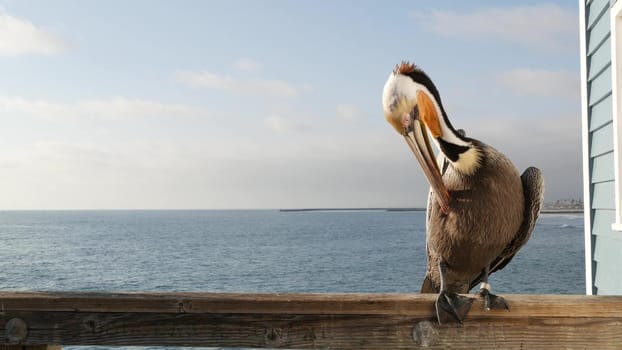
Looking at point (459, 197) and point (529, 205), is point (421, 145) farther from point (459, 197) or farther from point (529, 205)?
point (529, 205)

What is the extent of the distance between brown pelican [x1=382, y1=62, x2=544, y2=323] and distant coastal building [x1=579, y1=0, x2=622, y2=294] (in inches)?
91.6

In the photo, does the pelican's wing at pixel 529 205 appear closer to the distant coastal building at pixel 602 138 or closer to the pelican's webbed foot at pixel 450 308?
the pelican's webbed foot at pixel 450 308

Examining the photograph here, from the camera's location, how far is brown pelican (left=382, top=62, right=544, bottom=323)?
1.60 metres

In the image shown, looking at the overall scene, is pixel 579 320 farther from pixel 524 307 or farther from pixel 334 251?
pixel 334 251

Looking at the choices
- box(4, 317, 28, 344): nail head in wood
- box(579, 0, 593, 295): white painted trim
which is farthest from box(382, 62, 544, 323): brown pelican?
box(579, 0, 593, 295): white painted trim

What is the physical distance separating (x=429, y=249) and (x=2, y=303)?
1335 mm

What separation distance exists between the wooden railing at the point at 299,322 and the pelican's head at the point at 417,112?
0.39 m

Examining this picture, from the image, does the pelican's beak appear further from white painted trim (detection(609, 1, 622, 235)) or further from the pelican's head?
white painted trim (detection(609, 1, 622, 235))

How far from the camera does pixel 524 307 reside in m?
1.63

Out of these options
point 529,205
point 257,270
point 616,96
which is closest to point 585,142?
point 616,96

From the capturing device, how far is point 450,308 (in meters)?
1.62

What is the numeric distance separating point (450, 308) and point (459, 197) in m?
0.39

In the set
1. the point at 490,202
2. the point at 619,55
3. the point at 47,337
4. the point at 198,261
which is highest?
the point at 619,55

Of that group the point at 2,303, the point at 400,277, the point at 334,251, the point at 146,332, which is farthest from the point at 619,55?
the point at 334,251
